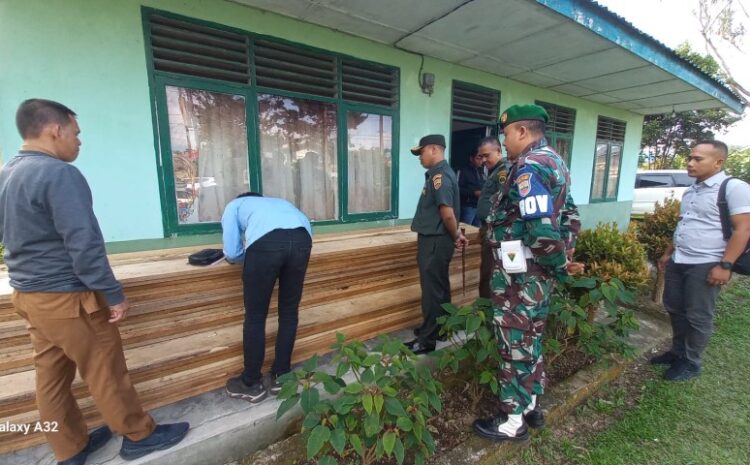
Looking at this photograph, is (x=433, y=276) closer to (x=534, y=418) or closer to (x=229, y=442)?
(x=534, y=418)

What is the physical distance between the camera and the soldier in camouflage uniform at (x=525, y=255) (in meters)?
1.79

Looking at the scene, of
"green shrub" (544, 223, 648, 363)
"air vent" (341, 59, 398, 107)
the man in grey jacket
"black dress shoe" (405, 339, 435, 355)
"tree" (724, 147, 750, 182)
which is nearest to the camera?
the man in grey jacket

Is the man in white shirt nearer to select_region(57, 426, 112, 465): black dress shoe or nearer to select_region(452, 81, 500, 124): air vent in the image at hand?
select_region(452, 81, 500, 124): air vent

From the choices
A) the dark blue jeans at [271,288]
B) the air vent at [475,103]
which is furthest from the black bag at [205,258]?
the air vent at [475,103]

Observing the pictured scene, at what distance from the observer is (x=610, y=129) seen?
696 cm

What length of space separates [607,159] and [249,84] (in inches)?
286

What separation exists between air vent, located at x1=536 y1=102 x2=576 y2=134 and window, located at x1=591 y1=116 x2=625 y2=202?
1.03m

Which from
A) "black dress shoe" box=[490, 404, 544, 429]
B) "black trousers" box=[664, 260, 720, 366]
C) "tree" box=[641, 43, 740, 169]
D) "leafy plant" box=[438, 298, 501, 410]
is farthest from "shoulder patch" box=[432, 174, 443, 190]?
"tree" box=[641, 43, 740, 169]

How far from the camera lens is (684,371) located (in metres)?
2.76

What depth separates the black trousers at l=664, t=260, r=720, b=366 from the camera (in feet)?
8.69

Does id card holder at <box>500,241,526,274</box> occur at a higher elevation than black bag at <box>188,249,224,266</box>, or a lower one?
higher

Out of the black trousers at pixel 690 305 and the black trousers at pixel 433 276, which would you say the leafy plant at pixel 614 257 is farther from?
the black trousers at pixel 433 276

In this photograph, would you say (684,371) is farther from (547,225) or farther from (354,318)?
(354,318)

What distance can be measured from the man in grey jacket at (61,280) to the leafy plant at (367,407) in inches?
35.3
